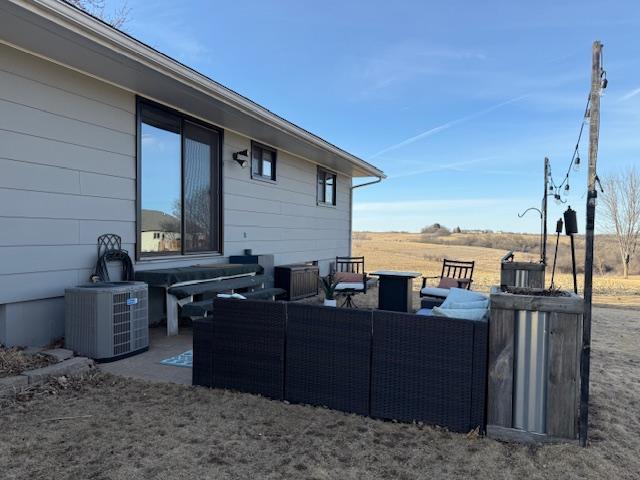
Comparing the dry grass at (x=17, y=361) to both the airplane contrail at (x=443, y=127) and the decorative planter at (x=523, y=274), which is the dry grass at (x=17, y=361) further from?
the airplane contrail at (x=443, y=127)

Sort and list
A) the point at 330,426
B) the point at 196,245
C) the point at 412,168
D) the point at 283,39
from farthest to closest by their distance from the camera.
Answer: the point at 412,168
the point at 283,39
the point at 196,245
the point at 330,426

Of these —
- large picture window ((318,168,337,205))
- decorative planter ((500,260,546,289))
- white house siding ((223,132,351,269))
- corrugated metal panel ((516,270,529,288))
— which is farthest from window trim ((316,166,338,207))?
corrugated metal panel ((516,270,529,288))

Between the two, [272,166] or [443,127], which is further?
[443,127]

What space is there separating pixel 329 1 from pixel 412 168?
24290mm

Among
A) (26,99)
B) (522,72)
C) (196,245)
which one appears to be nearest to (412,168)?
(522,72)

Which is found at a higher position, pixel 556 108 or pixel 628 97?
pixel 556 108

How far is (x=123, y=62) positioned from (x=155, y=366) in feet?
9.10

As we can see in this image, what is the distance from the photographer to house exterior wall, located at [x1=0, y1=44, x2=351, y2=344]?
151 inches

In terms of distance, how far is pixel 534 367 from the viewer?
249 cm

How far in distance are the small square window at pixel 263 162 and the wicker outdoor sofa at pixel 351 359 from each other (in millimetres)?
4776

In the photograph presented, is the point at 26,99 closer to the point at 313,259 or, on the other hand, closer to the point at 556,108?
the point at 313,259

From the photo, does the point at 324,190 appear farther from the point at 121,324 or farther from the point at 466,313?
the point at 466,313

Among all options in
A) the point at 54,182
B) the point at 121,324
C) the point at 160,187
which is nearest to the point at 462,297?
the point at 121,324

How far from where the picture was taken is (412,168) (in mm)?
32094
